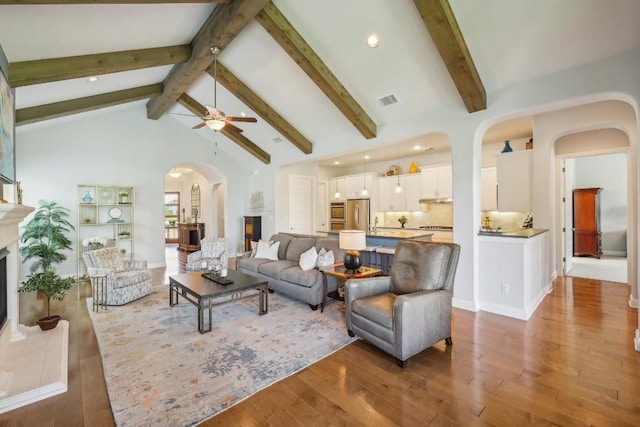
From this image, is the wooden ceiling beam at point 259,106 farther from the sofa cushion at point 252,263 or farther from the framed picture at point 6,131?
the framed picture at point 6,131

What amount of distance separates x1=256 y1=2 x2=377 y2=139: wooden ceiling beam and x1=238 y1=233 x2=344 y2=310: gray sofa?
2033mm

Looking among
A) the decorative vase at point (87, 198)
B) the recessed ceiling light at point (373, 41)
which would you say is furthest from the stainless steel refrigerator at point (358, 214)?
the decorative vase at point (87, 198)

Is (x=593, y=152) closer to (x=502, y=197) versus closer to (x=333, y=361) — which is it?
(x=502, y=197)

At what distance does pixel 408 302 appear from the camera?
2598mm

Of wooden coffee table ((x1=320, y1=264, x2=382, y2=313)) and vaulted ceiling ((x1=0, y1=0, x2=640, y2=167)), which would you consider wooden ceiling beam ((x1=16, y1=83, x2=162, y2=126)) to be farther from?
wooden coffee table ((x1=320, y1=264, x2=382, y2=313))

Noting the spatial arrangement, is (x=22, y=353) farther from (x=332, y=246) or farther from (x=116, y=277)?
(x=332, y=246)

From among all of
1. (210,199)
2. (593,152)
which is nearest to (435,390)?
(593,152)

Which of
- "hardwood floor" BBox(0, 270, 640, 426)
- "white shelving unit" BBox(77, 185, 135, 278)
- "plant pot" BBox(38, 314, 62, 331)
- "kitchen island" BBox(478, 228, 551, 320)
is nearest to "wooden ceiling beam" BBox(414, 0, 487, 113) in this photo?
"kitchen island" BBox(478, 228, 551, 320)

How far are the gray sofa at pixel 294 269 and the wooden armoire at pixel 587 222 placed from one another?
7741 mm

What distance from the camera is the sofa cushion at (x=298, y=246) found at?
5074 millimetres

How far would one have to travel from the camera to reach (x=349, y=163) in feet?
31.4

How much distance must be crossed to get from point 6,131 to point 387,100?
4.47m

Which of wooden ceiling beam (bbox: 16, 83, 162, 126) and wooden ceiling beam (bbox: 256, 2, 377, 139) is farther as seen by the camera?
wooden ceiling beam (bbox: 16, 83, 162, 126)

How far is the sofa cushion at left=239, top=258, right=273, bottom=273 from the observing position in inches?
205
